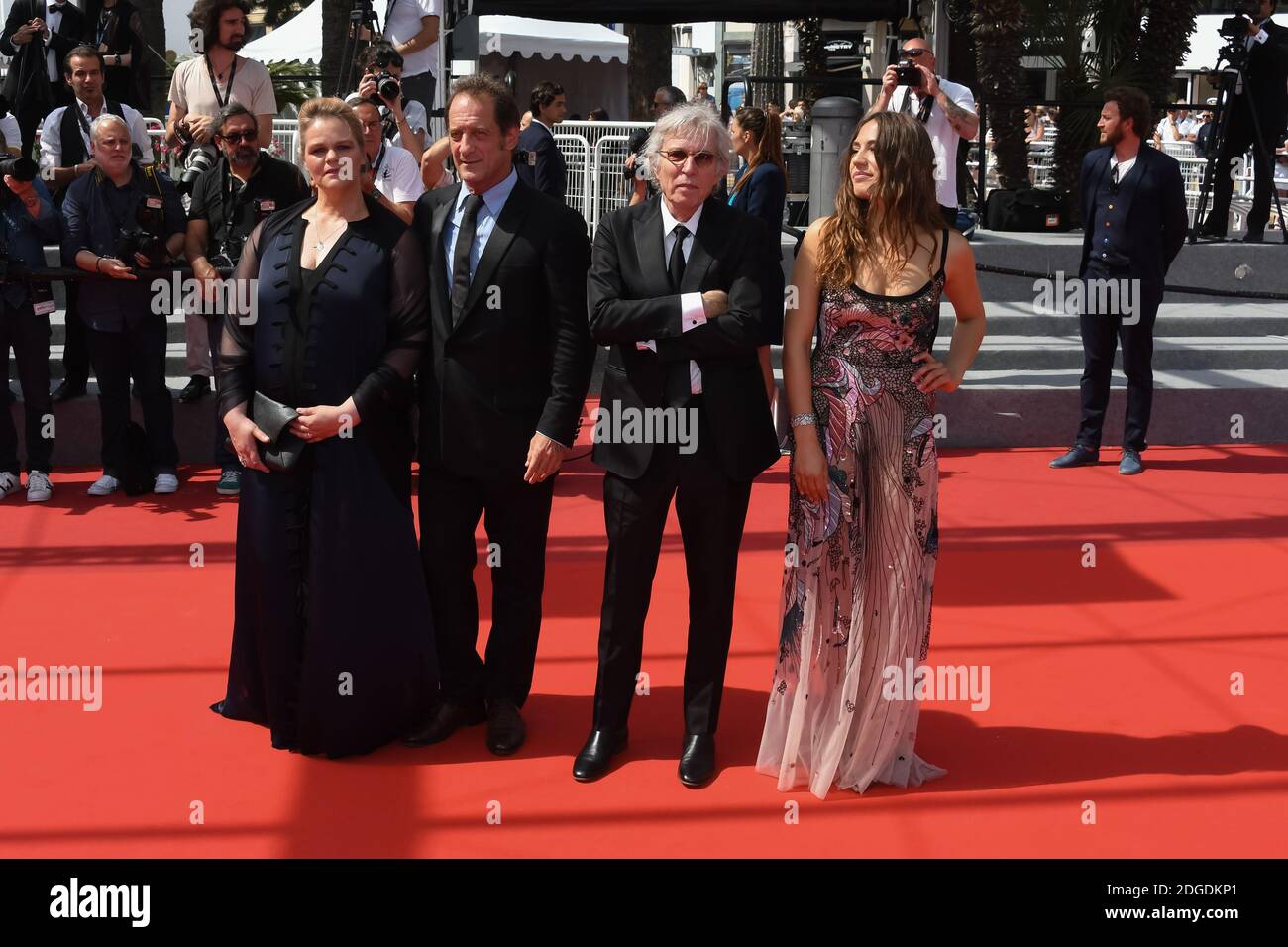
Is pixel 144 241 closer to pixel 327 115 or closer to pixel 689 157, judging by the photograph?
pixel 327 115

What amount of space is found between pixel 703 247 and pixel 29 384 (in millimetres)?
5245

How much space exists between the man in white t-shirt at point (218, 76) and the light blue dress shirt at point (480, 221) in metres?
4.69

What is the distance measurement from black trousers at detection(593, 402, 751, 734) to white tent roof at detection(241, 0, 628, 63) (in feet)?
51.6

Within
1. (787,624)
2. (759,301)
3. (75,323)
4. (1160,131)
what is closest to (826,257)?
(759,301)

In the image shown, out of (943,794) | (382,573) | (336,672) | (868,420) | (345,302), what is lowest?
(943,794)

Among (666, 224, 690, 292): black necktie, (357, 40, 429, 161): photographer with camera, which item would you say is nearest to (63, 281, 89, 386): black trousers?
(357, 40, 429, 161): photographer with camera

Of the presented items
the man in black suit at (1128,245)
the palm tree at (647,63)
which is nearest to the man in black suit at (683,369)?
the man in black suit at (1128,245)

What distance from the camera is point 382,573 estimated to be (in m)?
4.51

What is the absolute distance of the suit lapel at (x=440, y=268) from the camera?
4.44 meters

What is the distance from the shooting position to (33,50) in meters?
10.4

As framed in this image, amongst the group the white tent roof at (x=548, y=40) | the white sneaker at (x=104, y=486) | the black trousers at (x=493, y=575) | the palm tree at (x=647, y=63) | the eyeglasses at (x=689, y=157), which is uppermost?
the white tent roof at (x=548, y=40)

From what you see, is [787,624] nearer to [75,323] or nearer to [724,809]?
[724,809]

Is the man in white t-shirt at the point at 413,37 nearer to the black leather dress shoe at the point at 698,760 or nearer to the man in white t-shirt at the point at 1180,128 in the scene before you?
the black leather dress shoe at the point at 698,760
